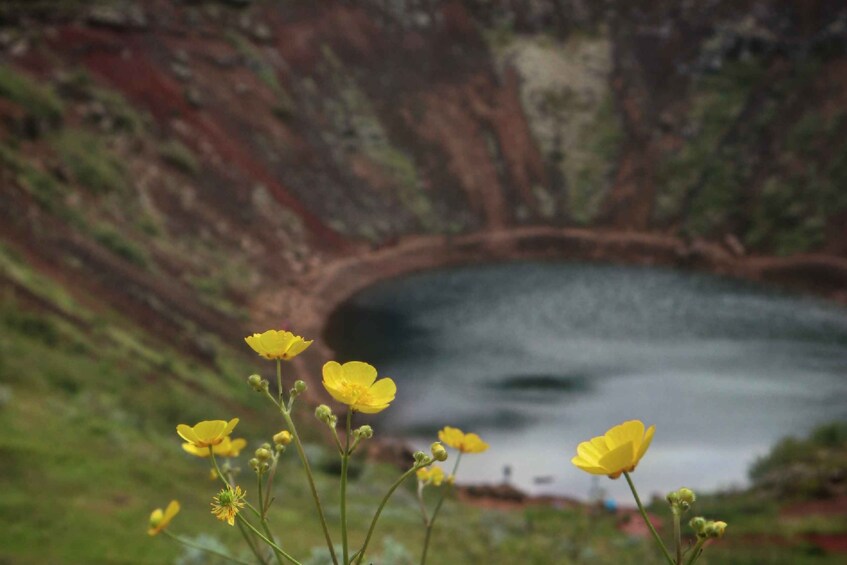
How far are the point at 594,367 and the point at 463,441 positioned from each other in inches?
791

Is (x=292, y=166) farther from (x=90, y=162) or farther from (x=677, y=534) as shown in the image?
(x=677, y=534)

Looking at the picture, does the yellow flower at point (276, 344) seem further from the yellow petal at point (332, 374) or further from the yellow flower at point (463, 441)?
the yellow flower at point (463, 441)

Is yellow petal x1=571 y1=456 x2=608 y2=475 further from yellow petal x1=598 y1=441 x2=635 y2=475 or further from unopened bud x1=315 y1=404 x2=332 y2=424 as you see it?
unopened bud x1=315 y1=404 x2=332 y2=424

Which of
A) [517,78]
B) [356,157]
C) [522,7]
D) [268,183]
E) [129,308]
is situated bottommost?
[129,308]

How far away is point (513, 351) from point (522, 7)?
30566 mm

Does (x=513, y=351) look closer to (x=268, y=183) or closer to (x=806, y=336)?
(x=806, y=336)

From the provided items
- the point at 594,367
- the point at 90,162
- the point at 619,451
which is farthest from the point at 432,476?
the point at 90,162

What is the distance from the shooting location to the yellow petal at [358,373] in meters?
1.52

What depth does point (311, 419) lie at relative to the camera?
16719 mm

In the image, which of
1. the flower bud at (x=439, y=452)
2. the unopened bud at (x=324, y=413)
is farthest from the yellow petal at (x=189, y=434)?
the flower bud at (x=439, y=452)

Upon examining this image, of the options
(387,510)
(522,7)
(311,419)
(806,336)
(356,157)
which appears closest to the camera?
(387,510)

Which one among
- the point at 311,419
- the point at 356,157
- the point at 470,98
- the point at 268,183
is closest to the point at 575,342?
the point at 311,419

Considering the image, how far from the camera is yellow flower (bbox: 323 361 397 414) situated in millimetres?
1445

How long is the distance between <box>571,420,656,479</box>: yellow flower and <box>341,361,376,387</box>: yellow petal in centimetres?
44
